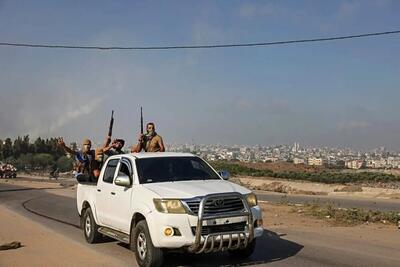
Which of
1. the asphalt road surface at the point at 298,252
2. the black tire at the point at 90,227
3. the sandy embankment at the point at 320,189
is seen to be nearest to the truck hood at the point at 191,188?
the asphalt road surface at the point at 298,252

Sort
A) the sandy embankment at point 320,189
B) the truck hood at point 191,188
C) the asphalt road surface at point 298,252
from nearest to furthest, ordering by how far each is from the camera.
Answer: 1. the truck hood at point 191,188
2. the asphalt road surface at point 298,252
3. the sandy embankment at point 320,189

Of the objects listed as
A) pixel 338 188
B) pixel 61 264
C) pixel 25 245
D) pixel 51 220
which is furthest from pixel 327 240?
pixel 338 188

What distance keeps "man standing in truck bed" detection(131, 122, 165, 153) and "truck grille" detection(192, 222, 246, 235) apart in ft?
18.1

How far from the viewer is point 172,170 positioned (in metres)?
9.55

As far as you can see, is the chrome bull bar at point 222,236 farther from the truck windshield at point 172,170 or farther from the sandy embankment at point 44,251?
the sandy embankment at point 44,251

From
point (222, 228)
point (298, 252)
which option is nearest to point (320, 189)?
point (298, 252)

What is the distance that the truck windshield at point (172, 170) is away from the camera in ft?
30.6

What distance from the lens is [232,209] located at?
833 cm

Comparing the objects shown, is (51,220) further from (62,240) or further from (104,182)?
(104,182)

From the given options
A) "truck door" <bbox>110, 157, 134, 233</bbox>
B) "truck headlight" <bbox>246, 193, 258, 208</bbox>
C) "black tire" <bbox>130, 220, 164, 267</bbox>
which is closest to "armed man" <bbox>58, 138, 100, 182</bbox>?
"truck door" <bbox>110, 157, 134, 233</bbox>

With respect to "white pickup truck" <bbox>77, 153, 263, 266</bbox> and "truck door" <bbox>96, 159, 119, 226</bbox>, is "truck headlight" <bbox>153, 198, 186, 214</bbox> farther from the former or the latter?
"truck door" <bbox>96, 159, 119, 226</bbox>

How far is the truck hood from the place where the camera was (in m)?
8.29

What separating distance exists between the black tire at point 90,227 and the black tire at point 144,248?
2.43 metres

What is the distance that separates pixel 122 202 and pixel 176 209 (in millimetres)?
1652
